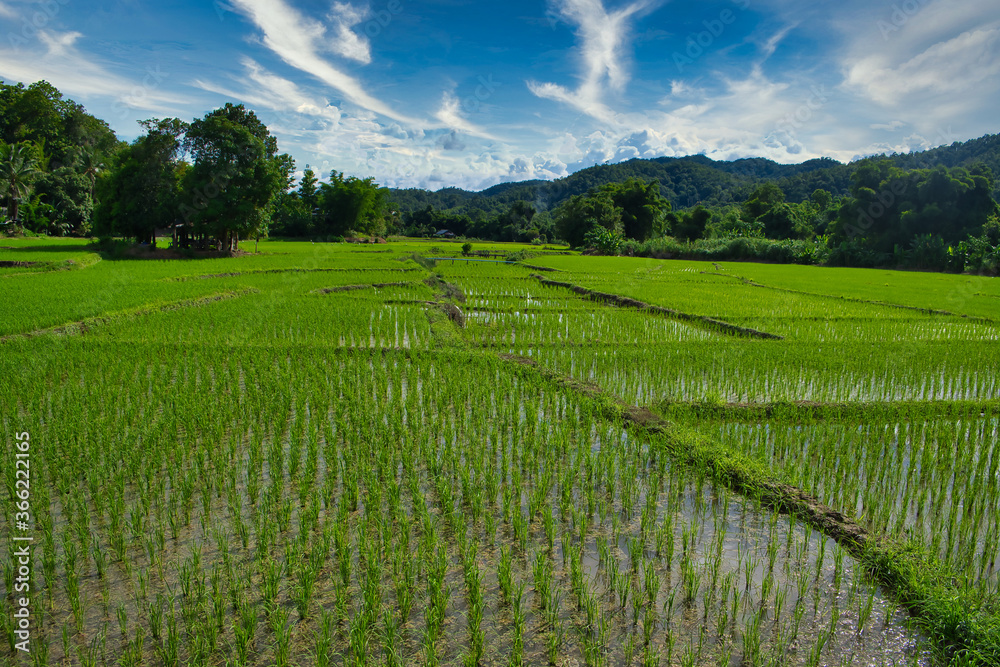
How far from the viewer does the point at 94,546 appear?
272 centimetres

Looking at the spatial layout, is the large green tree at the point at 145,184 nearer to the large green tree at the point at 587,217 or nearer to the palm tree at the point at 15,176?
the palm tree at the point at 15,176

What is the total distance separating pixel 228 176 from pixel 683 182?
8009 cm

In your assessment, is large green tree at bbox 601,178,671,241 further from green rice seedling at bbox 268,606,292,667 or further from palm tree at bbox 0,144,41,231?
green rice seedling at bbox 268,606,292,667

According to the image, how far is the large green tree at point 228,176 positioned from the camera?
21656mm

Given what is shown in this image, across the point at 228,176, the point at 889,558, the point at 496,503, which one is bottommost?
the point at 496,503

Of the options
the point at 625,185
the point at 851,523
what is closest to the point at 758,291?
the point at 851,523

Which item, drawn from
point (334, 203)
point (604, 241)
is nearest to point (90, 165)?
point (334, 203)

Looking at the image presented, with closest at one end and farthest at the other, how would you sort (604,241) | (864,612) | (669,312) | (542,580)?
(864,612) < (542,580) < (669,312) < (604,241)

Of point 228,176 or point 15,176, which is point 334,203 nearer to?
point 15,176

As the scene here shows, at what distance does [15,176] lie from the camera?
28406 mm

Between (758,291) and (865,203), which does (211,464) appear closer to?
(758,291)

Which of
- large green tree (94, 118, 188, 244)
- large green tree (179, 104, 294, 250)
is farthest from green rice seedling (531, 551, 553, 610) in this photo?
large green tree (94, 118, 188, 244)

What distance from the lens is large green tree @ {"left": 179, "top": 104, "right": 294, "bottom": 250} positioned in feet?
71.1

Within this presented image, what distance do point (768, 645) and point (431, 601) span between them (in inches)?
53.5
